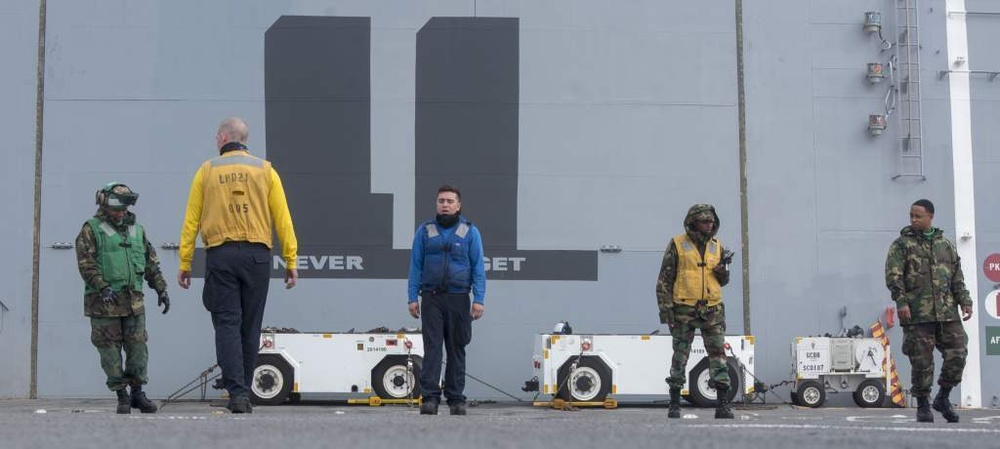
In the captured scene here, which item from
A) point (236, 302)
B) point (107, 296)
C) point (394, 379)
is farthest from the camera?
point (394, 379)

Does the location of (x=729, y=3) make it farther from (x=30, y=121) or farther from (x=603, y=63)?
(x=30, y=121)

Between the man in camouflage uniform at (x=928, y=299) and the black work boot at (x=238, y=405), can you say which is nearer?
the black work boot at (x=238, y=405)

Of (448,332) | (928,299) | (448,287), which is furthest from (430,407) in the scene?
(928,299)

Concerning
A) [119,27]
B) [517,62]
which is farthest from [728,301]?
[119,27]

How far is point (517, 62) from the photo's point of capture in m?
15.7

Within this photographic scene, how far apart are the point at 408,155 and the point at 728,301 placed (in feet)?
14.0

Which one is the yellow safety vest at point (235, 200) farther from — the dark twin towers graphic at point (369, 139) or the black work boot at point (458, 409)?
the dark twin towers graphic at point (369, 139)

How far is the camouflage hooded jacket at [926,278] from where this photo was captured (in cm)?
950

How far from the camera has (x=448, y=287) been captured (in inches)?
370

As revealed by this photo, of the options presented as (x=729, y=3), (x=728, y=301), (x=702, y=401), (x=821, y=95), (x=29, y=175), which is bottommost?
(x=702, y=401)

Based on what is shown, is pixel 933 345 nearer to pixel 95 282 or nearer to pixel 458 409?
A: pixel 458 409

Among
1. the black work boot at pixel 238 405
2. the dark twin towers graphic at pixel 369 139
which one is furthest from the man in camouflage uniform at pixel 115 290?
the dark twin towers graphic at pixel 369 139

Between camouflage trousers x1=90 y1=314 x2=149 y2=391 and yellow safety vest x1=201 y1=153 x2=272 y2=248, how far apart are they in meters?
1.39

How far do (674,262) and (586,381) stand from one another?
438cm
